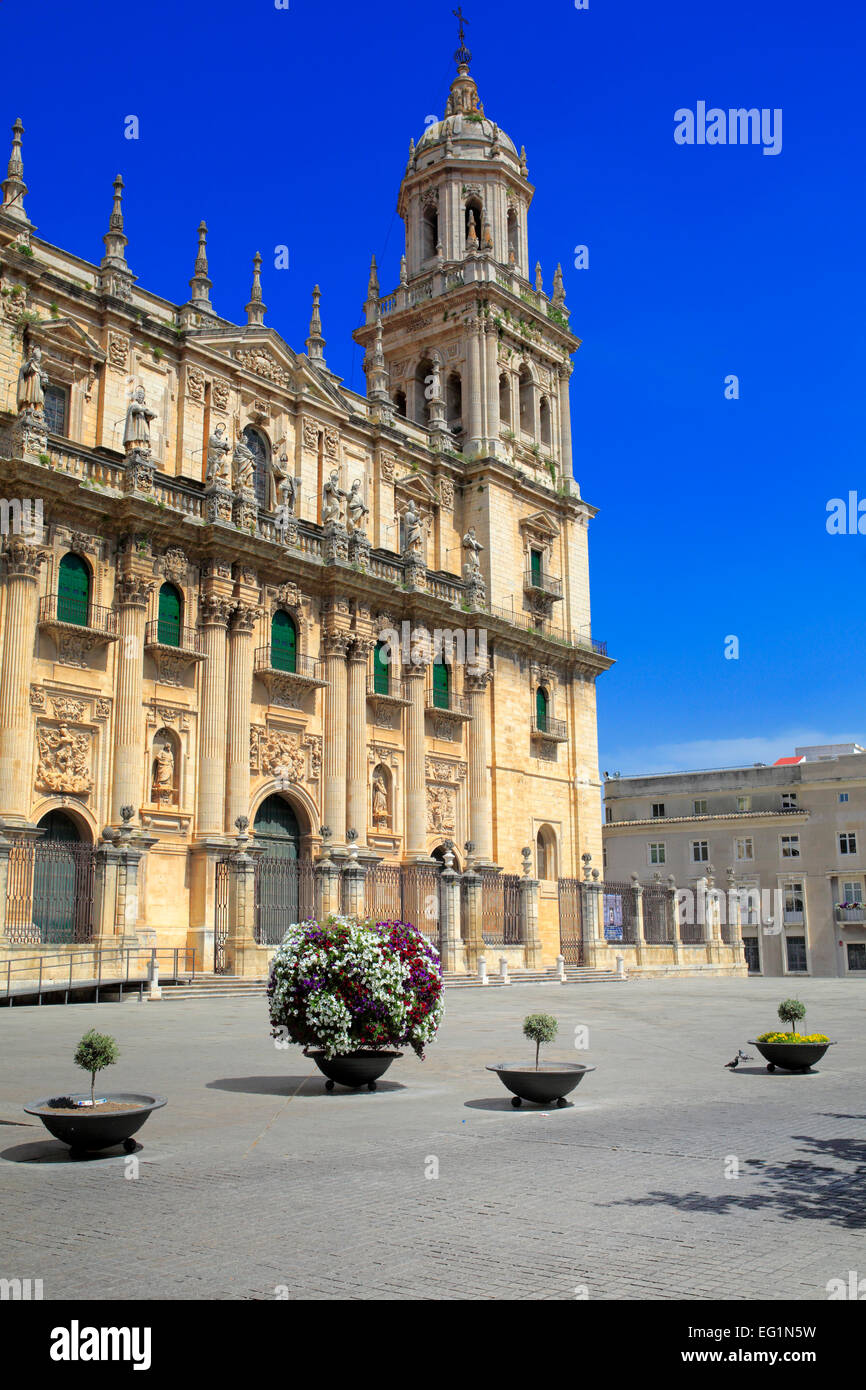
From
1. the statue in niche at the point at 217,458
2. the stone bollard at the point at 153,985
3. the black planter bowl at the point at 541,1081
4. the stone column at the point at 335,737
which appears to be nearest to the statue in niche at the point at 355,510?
the stone column at the point at 335,737

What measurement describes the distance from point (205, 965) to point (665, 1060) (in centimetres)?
1582

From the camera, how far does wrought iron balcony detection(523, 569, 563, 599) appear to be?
41.4 m

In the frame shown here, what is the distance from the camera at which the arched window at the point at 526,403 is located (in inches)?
1735

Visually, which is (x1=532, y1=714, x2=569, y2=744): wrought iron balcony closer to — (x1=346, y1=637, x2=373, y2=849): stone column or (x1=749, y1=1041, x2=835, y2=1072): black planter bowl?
(x1=346, y1=637, x2=373, y2=849): stone column

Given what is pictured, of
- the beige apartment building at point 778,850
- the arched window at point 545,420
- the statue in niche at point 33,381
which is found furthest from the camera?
the beige apartment building at point 778,850

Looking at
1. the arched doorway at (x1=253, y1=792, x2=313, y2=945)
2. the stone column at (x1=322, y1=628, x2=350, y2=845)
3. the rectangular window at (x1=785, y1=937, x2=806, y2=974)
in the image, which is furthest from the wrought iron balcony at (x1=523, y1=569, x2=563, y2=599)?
the rectangular window at (x1=785, y1=937, x2=806, y2=974)

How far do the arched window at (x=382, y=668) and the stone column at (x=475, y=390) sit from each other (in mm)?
9657

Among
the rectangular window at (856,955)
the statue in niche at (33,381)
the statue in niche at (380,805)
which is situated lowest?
the rectangular window at (856,955)

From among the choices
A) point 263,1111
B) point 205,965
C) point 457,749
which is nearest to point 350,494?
point 457,749

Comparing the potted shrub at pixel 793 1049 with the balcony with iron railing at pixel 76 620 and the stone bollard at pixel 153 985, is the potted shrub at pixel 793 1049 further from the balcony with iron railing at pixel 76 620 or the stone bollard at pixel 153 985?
the balcony with iron railing at pixel 76 620

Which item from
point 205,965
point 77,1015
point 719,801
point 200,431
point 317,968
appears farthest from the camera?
point 719,801

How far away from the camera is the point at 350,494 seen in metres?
36.1
